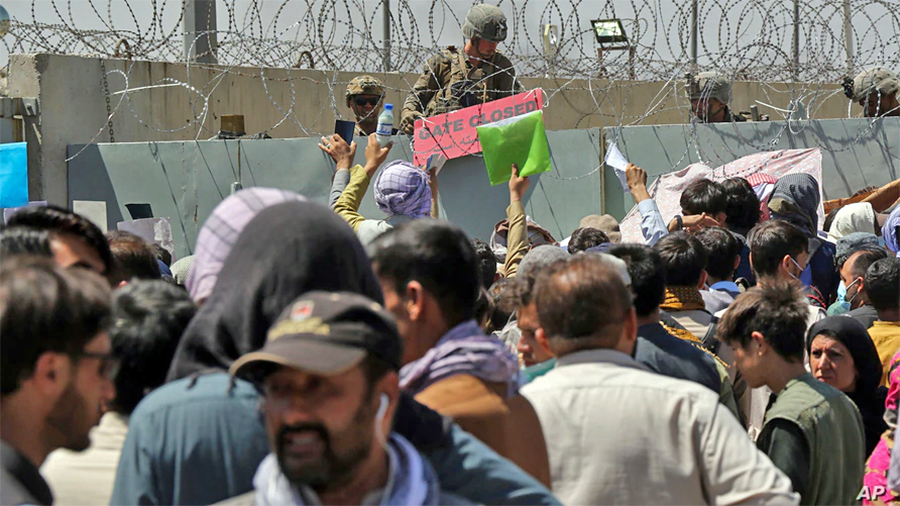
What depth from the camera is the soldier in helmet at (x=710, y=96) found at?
7898mm

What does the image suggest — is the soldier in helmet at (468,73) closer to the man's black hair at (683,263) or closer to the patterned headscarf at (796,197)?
the patterned headscarf at (796,197)

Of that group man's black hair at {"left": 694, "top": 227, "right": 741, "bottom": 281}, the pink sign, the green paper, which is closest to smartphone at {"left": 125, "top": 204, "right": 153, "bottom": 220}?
the pink sign

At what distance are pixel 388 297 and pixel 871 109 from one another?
739 cm

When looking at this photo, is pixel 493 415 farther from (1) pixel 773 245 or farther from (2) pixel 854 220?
(2) pixel 854 220

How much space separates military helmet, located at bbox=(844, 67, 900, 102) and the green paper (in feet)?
11.3

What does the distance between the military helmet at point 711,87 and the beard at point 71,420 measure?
22.2 ft

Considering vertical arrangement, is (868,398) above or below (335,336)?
below

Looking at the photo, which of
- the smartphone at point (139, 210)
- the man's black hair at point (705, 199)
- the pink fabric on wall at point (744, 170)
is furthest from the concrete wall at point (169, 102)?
the man's black hair at point (705, 199)

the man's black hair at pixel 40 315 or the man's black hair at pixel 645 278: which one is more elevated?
the man's black hair at pixel 40 315

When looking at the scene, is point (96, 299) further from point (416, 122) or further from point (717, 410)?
point (416, 122)

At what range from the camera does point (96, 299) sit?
5.67 feet

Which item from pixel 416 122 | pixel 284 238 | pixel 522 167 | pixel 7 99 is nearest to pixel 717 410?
pixel 284 238

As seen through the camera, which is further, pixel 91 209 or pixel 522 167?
pixel 91 209

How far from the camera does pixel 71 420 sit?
178 centimetres
